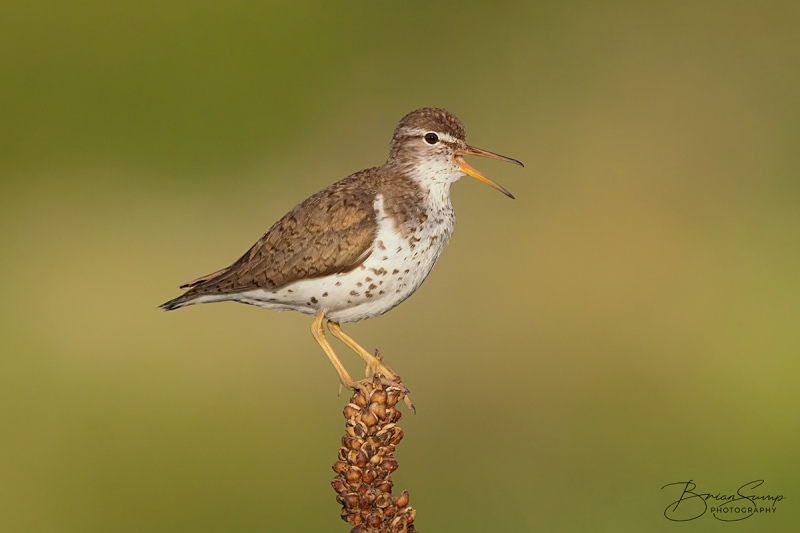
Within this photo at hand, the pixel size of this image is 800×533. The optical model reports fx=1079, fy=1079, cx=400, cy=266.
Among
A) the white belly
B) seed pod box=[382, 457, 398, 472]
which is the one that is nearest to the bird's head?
the white belly

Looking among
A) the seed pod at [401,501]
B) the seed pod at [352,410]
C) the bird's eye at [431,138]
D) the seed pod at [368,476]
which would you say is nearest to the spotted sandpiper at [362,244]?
the bird's eye at [431,138]

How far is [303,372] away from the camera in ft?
44.9

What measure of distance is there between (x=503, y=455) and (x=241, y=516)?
2.97 meters

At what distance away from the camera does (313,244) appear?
6785 millimetres

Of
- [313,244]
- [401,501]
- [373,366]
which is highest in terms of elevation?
[313,244]

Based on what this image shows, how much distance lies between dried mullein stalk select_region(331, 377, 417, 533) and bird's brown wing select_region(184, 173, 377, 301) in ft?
6.22

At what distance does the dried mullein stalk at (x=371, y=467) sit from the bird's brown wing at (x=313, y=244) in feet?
6.22

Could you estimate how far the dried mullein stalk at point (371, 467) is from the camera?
4602 millimetres

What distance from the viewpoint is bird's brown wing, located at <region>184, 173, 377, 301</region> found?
6707 mm

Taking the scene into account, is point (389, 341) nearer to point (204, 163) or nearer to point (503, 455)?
point (503, 455)

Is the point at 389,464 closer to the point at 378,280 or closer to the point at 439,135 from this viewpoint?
the point at 378,280

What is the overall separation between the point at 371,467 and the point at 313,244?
2332 mm

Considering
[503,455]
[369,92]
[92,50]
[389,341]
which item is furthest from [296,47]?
[503,455]

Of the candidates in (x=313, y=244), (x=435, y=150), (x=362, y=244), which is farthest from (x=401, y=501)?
(x=435, y=150)
